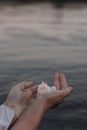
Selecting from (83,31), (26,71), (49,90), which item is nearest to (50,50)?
(26,71)

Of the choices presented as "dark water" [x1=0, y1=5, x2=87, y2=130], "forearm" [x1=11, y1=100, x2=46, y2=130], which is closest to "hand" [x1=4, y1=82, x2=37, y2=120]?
"forearm" [x1=11, y1=100, x2=46, y2=130]

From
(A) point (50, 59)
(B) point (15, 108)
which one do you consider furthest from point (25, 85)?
(A) point (50, 59)

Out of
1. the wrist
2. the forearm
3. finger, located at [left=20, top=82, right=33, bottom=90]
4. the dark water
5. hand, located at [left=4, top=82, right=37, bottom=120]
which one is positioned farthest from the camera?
the dark water

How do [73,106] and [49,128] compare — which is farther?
[73,106]

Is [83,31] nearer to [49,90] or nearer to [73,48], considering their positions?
[73,48]

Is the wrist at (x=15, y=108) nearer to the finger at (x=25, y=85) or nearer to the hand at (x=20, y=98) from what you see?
the hand at (x=20, y=98)

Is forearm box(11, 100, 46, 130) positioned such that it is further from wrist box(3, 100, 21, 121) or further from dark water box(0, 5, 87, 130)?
dark water box(0, 5, 87, 130)
